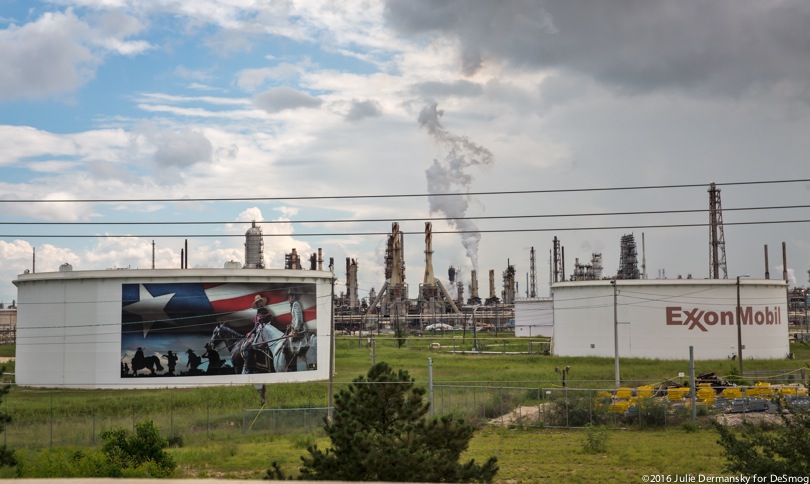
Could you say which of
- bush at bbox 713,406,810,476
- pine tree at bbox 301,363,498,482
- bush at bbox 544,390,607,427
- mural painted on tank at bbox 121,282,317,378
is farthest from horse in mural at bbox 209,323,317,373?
bush at bbox 713,406,810,476

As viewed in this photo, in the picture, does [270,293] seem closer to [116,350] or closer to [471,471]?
[116,350]

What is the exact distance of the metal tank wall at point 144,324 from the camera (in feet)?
173

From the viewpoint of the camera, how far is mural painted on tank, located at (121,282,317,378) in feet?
173

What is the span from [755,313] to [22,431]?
59.3m

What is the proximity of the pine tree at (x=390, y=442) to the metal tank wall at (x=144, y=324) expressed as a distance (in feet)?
108

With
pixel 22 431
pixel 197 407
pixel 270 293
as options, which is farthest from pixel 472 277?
pixel 22 431

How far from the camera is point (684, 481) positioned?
23312 millimetres

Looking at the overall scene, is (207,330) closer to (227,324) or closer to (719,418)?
(227,324)

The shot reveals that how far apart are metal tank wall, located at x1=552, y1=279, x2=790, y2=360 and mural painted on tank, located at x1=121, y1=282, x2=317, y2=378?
91.7 ft

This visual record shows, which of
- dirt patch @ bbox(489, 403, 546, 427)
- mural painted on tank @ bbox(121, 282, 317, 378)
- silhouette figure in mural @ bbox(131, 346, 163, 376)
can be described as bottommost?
dirt patch @ bbox(489, 403, 546, 427)

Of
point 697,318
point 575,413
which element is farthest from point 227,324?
point 697,318

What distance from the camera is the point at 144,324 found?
53.3 m

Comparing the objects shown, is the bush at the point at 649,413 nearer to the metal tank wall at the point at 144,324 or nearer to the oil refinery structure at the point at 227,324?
the oil refinery structure at the point at 227,324

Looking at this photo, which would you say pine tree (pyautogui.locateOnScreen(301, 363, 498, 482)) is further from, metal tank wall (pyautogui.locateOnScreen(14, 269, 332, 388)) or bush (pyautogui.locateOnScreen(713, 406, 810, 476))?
metal tank wall (pyautogui.locateOnScreen(14, 269, 332, 388))
